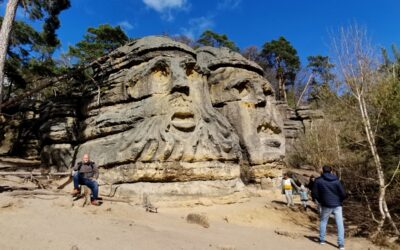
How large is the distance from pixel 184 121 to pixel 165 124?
94cm

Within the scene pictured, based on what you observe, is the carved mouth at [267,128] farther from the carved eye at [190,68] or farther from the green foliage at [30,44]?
the green foliage at [30,44]

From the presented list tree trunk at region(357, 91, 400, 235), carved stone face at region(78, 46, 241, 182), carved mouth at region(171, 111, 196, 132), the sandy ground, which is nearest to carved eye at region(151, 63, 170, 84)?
carved stone face at region(78, 46, 241, 182)

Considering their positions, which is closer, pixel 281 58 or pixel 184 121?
pixel 184 121

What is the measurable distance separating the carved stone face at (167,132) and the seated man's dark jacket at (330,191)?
19.6 ft

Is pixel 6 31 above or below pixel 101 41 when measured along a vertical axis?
below

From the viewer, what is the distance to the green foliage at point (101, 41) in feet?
78.3

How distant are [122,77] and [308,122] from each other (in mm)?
19671

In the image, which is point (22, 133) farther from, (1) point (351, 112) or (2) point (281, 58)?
(2) point (281, 58)

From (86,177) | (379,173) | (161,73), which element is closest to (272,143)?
(161,73)

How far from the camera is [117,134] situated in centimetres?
1372

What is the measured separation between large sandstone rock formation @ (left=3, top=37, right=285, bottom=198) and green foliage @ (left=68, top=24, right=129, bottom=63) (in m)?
6.48

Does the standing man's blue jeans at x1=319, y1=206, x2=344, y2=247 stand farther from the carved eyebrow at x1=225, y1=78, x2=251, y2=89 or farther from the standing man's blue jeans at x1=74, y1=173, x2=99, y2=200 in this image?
the carved eyebrow at x1=225, y1=78, x2=251, y2=89

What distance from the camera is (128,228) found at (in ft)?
24.7

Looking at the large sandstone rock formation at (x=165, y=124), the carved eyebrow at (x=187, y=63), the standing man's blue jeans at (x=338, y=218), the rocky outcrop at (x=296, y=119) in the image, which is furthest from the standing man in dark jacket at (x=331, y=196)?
the rocky outcrop at (x=296, y=119)
